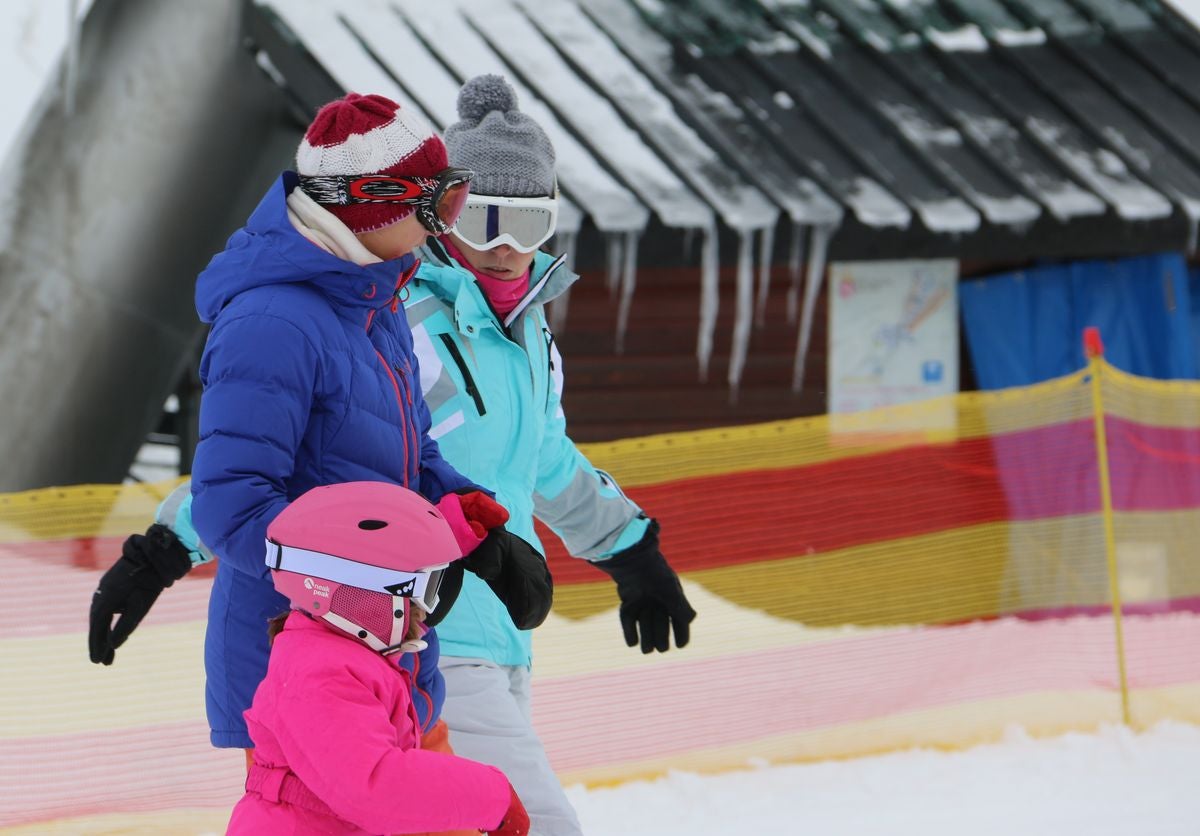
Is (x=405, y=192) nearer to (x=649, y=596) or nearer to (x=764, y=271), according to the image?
(x=649, y=596)

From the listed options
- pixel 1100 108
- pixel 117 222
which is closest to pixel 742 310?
pixel 1100 108

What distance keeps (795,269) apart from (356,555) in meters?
6.27

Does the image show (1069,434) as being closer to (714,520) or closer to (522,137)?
(714,520)

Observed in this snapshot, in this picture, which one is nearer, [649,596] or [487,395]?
[487,395]

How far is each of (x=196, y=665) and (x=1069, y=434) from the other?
357cm

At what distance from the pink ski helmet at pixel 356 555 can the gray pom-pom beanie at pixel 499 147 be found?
1.15 m

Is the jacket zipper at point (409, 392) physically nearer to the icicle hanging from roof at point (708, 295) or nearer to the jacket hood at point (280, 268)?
the jacket hood at point (280, 268)

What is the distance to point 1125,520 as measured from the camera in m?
6.18

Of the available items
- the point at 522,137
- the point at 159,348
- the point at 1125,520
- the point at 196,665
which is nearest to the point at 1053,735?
the point at 1125,520

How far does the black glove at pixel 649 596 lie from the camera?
127 inches

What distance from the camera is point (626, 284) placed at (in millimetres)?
7789

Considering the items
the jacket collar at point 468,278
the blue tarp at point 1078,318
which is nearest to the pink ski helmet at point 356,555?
the jacket collar at point 468,278

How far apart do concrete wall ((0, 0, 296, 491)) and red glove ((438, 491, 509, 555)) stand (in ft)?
16.8

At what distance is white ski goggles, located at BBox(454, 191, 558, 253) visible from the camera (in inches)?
118
